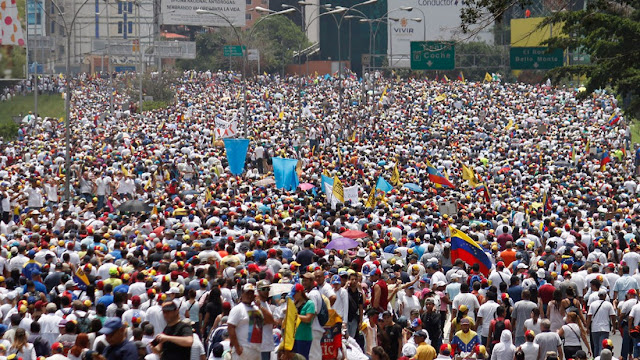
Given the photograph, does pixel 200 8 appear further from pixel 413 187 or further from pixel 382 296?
pixel 382 296

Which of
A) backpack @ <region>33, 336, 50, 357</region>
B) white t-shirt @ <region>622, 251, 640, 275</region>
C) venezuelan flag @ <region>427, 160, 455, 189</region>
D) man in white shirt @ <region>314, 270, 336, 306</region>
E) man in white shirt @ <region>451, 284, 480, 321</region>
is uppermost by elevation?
venezuelan flag @ <region>427, 160, 455, 189</region>

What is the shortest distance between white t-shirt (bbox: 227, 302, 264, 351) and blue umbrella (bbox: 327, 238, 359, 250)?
6.30 meters

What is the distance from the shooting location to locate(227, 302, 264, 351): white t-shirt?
1070 centimetres

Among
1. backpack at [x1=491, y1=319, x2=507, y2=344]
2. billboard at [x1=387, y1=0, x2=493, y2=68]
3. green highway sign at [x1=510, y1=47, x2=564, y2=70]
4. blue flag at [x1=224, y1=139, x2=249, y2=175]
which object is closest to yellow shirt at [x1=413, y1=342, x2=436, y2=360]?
backpack at [x1=491, y1=319, x2=507, y2=344]

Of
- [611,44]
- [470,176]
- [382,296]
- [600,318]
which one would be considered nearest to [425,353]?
[382,296]

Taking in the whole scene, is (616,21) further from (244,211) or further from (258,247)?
(258,247)

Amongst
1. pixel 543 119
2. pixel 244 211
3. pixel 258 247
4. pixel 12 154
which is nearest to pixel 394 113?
pixel 543 119

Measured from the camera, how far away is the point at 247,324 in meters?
10.7

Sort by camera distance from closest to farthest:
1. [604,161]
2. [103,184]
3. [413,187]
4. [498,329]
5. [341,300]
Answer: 1. [341,300]
2. [498,329]
3. [103,184]
4. [413,187]
5. [604,161]

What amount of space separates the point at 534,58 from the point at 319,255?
41017 millimetres

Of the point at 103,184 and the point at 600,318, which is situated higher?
the point at 103,184

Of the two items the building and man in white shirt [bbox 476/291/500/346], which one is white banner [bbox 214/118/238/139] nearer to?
man in white shirt [bbox 476/291/500/346]

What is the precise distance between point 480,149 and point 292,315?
31.1 meters

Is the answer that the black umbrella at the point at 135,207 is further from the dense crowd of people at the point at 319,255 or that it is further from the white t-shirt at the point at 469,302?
the white t-shirt at the point at 469,302
